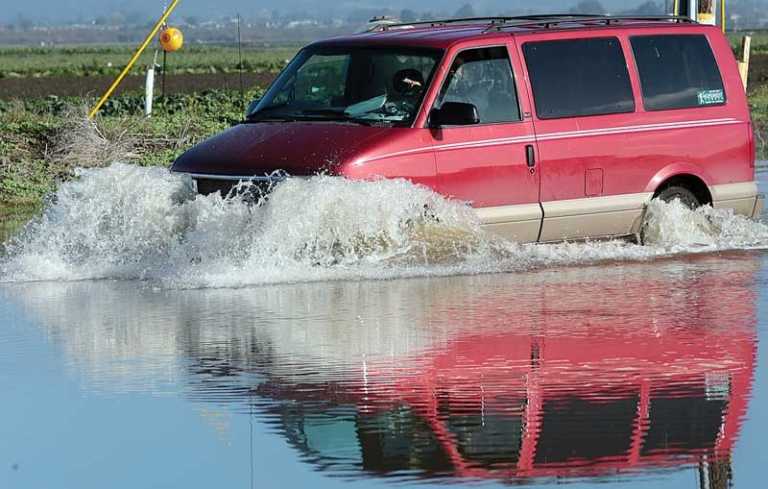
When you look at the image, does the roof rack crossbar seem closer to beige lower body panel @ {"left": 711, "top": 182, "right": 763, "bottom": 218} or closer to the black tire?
the black tire

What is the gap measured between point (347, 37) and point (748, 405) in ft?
23.0

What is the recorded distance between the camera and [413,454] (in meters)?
8.23

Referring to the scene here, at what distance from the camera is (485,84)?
14633 mm

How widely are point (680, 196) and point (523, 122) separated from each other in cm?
173

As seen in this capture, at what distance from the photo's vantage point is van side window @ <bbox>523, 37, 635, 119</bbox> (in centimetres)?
1484

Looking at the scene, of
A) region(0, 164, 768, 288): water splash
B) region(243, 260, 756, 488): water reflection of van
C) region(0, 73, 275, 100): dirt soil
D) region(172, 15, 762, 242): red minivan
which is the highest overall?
region(0, 73, 275, 100): dirt soil

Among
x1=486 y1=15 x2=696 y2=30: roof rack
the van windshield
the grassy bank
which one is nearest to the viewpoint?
the van windshield

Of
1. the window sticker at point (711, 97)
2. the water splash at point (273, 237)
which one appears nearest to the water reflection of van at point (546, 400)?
the water splash at point (273, 237)

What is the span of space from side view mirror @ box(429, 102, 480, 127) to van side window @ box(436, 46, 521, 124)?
247 mm

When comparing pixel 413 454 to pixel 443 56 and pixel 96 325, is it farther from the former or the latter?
pixel 443 56

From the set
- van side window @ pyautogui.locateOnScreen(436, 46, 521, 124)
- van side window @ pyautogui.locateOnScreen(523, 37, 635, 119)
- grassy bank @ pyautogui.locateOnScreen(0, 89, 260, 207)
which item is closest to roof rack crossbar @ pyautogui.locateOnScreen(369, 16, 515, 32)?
van side window @ pyautogui.locateOnScreen(523, 37, 635, 119)

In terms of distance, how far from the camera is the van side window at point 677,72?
15438 millimetres

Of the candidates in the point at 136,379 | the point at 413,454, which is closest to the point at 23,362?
the point at 136,379

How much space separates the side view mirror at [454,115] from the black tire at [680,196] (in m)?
A: 2.09
